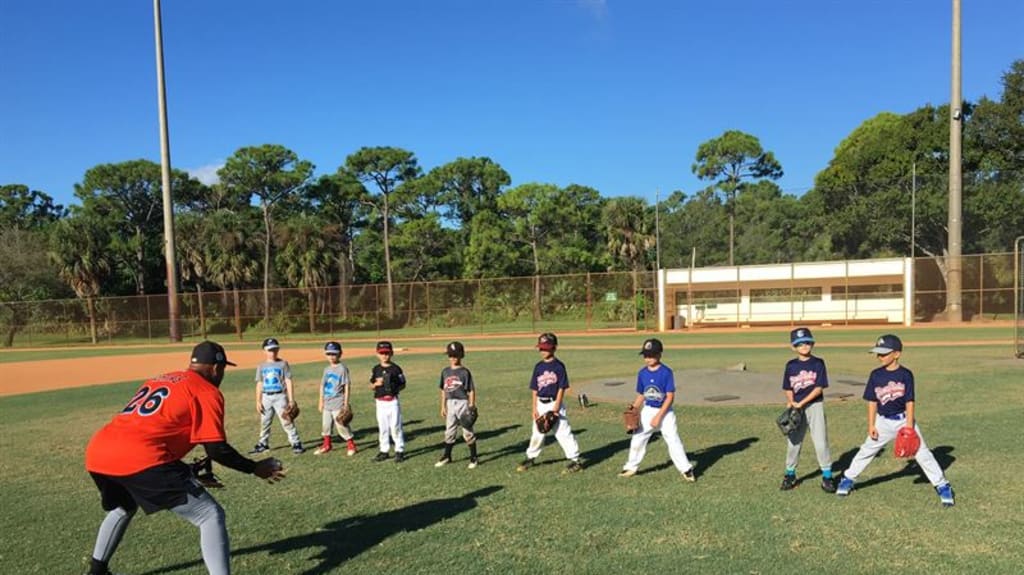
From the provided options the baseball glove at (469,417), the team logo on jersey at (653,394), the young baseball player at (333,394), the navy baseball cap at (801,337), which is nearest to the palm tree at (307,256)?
the young baseball player at (333,394)

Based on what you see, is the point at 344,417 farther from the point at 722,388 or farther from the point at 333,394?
the point at 722,388

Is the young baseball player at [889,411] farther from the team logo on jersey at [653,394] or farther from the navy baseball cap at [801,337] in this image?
the team logo on jersey at [653,394]

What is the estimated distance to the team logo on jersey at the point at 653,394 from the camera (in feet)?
21.8

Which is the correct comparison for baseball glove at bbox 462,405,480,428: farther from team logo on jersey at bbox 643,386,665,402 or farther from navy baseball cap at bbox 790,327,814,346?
navy baseball cap at bbox 790,327,814,346

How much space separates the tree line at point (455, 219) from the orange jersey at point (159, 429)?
3781 cm

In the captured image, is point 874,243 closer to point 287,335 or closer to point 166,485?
point 287,335

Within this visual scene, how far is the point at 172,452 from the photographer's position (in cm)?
396

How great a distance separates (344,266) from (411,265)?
33.0ft

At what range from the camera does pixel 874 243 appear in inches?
1911

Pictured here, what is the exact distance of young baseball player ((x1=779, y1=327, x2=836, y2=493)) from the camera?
616 centimetres

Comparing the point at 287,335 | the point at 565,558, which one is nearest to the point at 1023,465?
the point at 565,558

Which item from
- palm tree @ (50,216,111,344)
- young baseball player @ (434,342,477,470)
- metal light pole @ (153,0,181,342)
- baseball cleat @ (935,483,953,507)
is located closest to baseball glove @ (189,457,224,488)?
young baseball player @ (434,342,477,470)

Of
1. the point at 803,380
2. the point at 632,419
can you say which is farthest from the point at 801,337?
the point at 632,419

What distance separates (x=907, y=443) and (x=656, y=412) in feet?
7.46
